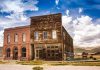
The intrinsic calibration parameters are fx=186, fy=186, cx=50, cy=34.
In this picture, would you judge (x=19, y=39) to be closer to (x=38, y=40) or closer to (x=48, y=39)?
(x=38, y=40)

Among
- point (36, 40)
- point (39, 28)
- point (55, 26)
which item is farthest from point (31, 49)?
point (55, 26)

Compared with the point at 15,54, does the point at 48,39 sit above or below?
above

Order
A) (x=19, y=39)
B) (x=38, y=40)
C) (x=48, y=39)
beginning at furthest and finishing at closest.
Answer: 1. (x=19, y=39)
2. (x=38, y=40)
3. (x=48, y=39)

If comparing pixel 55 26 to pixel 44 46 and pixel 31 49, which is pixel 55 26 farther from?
pixel 31 49

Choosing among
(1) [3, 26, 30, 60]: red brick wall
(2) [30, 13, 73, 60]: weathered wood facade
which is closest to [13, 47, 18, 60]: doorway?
(1) [3, 26, 30, 60]: red brick wall

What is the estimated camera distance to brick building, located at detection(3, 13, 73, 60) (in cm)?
3422

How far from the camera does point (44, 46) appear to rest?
35.6 meters

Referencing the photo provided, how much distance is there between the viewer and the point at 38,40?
36250mm

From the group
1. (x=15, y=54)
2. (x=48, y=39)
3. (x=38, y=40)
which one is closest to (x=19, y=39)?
(x=15, y=54)

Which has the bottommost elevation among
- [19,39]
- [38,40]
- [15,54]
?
[15,54]

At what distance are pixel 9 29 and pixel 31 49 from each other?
739 cm

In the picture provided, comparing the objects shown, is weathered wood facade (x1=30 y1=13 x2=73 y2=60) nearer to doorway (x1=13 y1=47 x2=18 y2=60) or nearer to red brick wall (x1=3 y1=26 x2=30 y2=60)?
red brick wall (x1=3 y1=26 x2=30 y2=60)

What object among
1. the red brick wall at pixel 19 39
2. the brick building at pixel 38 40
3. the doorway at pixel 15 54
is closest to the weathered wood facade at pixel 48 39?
the brick building at pixel 38 40

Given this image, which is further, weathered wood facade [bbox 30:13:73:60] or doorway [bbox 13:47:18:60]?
doorway [bbox 13:47:18:60]
